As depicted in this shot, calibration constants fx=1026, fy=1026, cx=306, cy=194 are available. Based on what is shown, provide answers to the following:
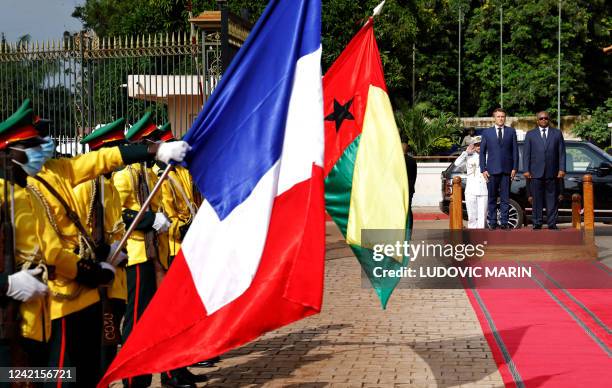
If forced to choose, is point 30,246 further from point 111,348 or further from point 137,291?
point 137,291

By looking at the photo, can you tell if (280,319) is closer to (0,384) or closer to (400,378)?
(0,384)

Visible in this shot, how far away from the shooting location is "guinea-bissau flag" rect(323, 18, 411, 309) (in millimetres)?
8484

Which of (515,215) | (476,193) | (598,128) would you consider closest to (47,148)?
(476,193)

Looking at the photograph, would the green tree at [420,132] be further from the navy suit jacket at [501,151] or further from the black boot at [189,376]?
the black boot at [189,376]

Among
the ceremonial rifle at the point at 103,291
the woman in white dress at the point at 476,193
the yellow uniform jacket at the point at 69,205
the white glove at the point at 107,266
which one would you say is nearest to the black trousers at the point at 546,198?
the woman in white dress at the point at 476,193

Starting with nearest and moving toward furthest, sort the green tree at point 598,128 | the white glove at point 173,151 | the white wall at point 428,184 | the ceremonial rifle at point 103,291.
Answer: the white glove at point 173,151 → the ceremonial rifle at point 103,291 → the white wall at point 428,184 → the green tree at point 598,128

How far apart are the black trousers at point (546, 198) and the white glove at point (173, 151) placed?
1097 cm

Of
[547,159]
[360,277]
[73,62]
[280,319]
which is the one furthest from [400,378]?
[73,62]

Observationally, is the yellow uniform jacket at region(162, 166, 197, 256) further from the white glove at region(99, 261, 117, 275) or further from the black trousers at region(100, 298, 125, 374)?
the white glove at region(99, 261, 117, 275)

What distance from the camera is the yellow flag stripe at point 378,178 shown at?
27.8 ft

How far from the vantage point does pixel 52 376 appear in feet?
17.9

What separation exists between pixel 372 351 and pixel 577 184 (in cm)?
1218

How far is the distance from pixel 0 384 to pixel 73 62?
1102 cm

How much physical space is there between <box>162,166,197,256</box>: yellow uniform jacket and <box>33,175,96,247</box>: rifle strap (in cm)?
231
